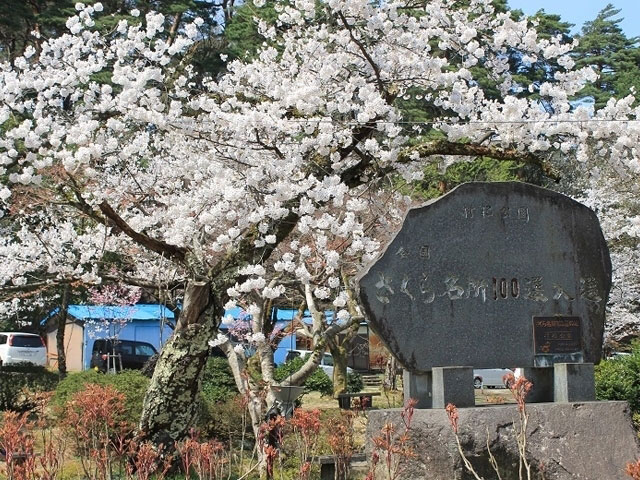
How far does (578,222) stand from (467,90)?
2922 millimetres

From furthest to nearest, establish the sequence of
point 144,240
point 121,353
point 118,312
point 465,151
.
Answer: point 118,312 → point 121,353 → point 465,151 → point 144,240

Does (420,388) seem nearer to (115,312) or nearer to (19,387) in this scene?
A: (19,387)

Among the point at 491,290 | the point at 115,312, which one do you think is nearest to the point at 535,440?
the point at 491,290

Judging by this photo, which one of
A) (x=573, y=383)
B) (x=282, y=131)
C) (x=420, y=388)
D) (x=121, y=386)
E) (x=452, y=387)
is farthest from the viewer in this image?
(x=121, y=386)

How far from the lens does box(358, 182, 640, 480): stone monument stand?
6613mm

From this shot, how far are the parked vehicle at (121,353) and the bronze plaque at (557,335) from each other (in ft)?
58.9

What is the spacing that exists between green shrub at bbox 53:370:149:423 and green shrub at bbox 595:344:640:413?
21.9 ft

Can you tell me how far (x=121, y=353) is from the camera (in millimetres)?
24297

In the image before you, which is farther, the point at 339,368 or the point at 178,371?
the point at 339,368

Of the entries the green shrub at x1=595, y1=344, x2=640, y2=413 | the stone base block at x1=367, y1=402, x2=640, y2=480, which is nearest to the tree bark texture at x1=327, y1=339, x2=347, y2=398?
the green shrub at x1=595, y1=344, x2=640, y2=413

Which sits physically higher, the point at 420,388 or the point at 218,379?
the point at 420,388

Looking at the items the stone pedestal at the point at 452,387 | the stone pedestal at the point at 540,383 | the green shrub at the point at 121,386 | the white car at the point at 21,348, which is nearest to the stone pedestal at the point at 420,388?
the stone pedestal at the point at 452,387

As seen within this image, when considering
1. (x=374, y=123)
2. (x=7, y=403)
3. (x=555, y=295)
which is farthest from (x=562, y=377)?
(x=7, y=403)

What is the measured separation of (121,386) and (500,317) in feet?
20.5
